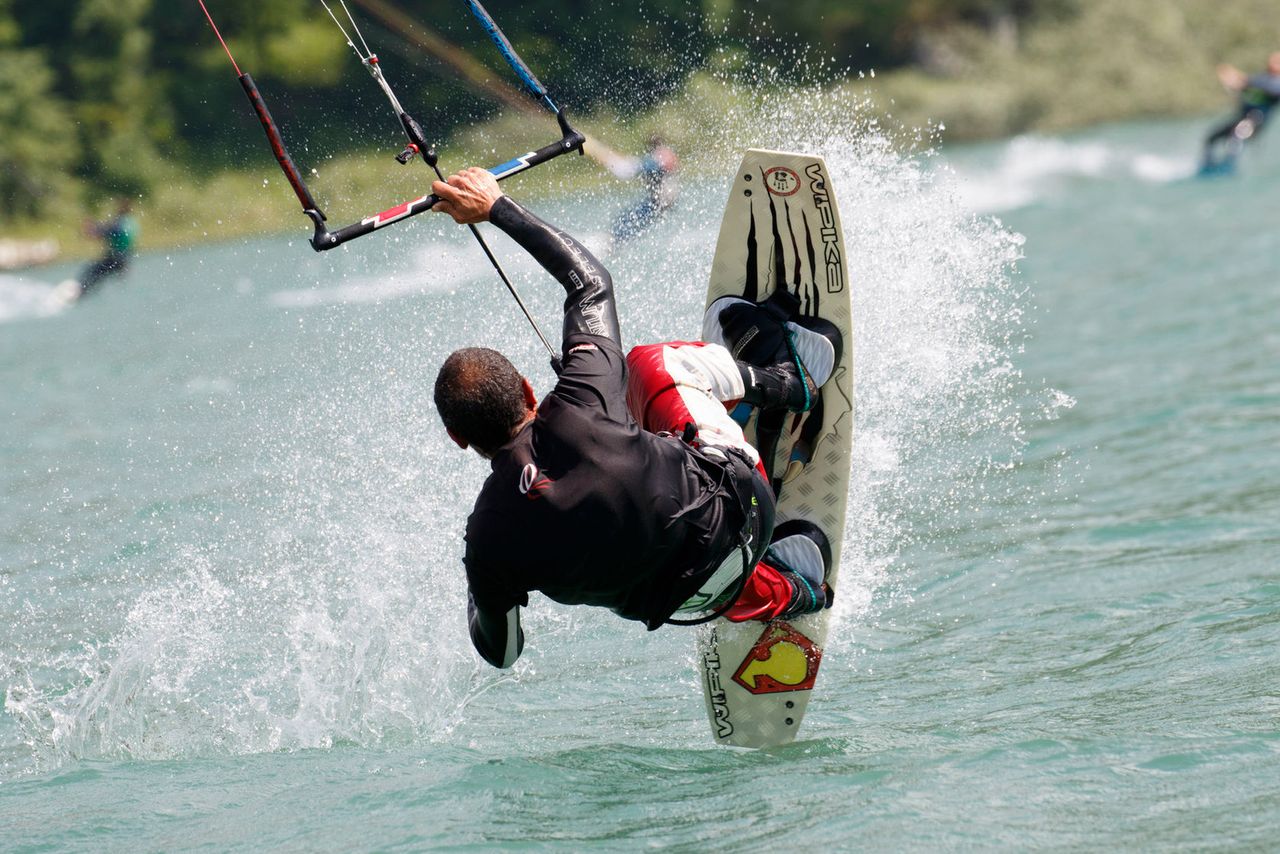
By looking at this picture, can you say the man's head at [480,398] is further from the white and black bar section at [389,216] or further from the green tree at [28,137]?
the green tree at [28,137]

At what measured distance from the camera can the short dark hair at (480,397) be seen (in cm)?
387

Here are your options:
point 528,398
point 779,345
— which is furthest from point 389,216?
point 779,345

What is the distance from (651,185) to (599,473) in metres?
13.1

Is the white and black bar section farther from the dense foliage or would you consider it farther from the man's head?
the dense foliage

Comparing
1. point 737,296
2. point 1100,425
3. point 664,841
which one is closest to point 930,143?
point 1100,425

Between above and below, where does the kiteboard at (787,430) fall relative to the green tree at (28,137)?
above

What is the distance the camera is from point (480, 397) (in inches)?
153

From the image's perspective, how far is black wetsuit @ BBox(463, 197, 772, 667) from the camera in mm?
3932

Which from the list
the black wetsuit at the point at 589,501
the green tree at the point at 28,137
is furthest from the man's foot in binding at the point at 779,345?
the green tree at the point at 28,137

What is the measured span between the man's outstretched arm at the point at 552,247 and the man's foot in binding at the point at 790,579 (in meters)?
1.15

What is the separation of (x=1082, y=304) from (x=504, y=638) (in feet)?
36.9

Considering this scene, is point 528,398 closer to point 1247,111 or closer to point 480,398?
point 480,398

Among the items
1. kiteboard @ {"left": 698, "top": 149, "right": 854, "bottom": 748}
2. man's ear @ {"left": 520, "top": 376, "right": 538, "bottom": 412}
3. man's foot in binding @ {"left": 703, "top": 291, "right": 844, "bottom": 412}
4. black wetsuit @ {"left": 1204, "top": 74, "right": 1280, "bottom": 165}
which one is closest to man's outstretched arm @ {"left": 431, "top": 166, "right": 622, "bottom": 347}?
man's ear @ {"left": 520, "top": 376, "right": 538, "bottom": 412}

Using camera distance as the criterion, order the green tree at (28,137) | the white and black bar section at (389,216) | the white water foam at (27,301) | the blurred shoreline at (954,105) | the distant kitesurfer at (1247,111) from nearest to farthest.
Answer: the white and black bar section at (389,216) < the white water foam at (27,301) < the distant kitesurfer at (1247,111) < the blurred shoreline at (954,105) < the green tree at (28,137)
